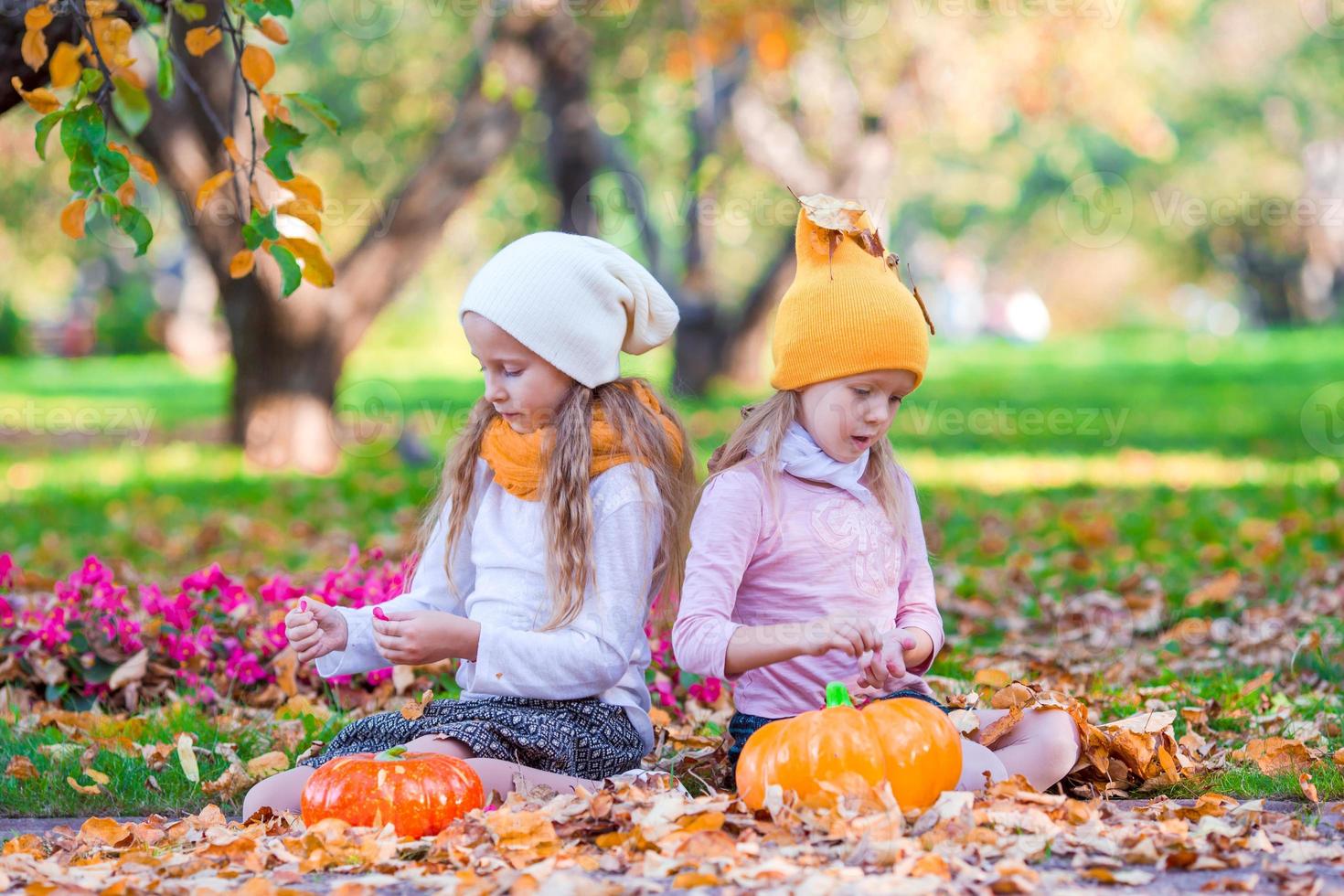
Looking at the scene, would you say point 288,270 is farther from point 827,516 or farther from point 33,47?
point 827,516

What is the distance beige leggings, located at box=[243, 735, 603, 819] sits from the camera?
10.7 feet

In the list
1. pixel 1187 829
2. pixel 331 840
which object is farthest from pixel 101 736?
pixel 1187 829

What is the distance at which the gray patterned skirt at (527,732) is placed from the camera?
3.32 m

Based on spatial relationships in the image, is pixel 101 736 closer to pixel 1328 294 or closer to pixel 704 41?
pixel 704 41

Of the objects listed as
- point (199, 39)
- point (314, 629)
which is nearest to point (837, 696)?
point (314, 629)

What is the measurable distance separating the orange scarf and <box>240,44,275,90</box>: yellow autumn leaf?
3.62ft

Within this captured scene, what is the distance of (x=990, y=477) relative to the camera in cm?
1012

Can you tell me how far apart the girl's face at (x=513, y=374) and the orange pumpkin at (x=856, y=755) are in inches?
35.8

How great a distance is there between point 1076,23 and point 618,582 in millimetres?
13474

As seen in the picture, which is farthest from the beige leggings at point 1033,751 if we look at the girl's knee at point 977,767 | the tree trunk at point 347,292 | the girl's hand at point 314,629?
the tree trunk at point 347,292

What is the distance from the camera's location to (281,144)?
3771 mm

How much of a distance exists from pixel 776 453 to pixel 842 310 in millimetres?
354

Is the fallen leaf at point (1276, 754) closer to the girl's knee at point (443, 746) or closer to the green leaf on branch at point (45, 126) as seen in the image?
the girl's knee at point (443, 746)

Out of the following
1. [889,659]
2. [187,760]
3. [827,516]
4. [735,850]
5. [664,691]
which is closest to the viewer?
[735,850]
